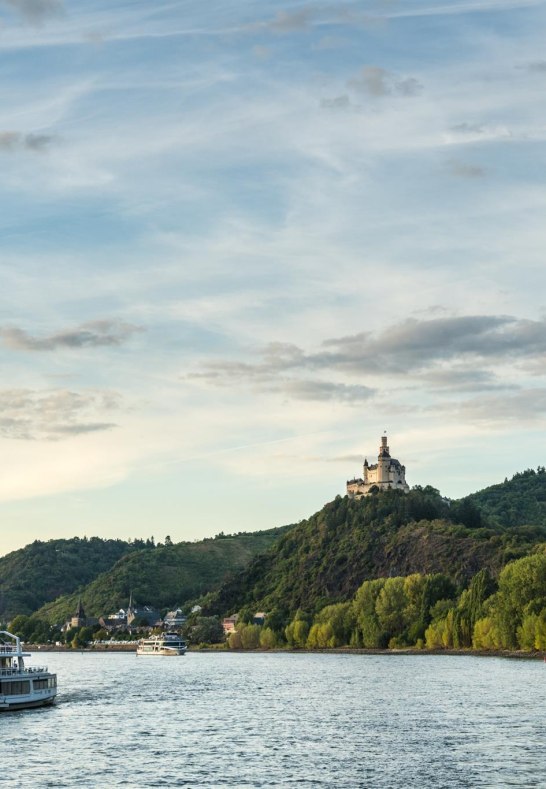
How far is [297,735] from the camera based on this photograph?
336 ft

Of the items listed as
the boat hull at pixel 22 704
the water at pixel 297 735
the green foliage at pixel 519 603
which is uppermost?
the green foliage at pixel 519 603

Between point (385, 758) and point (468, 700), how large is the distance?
42.0 meters

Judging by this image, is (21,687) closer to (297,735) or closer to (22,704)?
(22,704)

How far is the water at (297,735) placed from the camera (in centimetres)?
7981

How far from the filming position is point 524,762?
82.1 meters

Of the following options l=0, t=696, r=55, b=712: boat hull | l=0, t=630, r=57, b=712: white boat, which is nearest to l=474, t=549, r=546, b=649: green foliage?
l=0, t=630, r=57, b=712: white boat

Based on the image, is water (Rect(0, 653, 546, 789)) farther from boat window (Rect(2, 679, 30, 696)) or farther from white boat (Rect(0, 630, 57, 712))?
boat window (Rect(2, 679, 30, 696))

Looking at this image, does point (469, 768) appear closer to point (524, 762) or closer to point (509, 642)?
point (524, 762)

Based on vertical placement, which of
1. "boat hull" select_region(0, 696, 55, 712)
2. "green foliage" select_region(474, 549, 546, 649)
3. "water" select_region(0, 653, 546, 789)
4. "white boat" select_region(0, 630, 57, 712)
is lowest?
"water" select_region(0, 653, 546, 789)

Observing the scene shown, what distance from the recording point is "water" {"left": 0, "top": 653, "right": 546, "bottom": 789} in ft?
262

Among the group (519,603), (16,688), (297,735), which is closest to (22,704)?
(16,688)

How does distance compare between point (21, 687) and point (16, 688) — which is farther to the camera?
point (21, 687)

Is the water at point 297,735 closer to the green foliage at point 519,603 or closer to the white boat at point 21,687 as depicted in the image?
the white boat at point 21,687

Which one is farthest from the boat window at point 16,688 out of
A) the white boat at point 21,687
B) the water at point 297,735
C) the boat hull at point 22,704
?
the water at point 297,735
